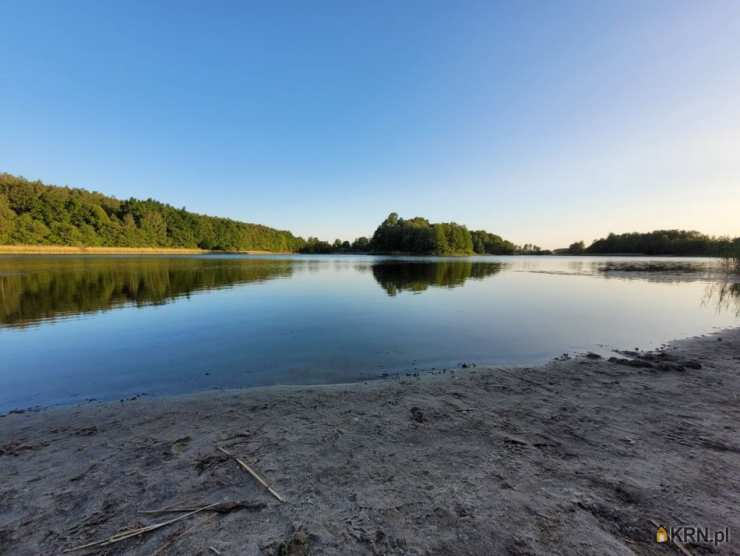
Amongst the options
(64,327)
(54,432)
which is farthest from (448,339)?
(64,327)

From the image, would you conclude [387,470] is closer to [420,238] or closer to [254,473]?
[254,473]

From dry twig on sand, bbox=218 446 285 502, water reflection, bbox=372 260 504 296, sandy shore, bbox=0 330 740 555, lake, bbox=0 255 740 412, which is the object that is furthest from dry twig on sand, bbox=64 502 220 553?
water reflection, bbox=372 260 504 296

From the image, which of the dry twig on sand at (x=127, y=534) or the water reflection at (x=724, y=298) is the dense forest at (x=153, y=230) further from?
the dry twig on sand at (x=127, y=534)

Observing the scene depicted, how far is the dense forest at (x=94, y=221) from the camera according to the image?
260 ft

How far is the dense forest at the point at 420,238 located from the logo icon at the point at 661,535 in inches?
4774

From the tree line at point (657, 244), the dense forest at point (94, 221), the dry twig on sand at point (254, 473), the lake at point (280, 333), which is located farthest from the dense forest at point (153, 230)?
the dry twig on sand at point (254, 473)

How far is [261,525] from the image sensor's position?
2688mm

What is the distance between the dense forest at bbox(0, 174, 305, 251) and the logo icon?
377 ft

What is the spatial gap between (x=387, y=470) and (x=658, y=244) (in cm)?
17017

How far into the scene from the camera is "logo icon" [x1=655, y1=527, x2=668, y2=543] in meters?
2.54

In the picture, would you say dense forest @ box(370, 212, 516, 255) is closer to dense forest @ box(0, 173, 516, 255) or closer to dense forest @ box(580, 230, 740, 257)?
dense forest @ box(0, 173, 516, 255)

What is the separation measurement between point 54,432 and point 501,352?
33.1ft

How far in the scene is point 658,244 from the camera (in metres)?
125

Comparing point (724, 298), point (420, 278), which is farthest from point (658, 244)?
point (420, 278)
